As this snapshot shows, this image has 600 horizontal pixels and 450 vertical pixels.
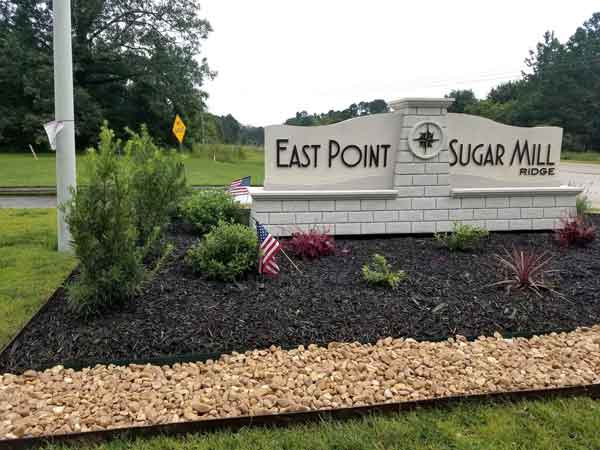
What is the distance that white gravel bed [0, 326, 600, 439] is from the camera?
2.64 m

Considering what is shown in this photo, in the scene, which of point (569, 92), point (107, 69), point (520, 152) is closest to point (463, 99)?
point (569, 92)

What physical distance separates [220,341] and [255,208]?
9.67ft

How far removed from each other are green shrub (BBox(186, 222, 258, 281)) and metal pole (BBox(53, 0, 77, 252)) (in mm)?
1792

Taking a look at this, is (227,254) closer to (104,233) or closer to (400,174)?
(104,233)

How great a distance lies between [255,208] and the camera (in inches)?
244

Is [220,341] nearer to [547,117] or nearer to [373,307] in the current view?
[373,307]

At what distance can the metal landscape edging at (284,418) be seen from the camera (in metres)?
2.42

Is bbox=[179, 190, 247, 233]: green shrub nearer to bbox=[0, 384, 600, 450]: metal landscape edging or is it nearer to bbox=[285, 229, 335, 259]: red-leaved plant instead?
bbox=[285, 229, 335, 259]: red-leaved plant

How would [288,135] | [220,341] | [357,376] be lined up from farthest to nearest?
[288,135]
[220,341]
[357,376]

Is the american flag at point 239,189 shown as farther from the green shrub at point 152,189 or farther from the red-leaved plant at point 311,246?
the red-leaved plant at point 311,246

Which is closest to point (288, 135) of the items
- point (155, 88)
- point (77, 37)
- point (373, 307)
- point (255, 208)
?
point (255, 208)

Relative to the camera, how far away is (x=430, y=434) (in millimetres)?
2535

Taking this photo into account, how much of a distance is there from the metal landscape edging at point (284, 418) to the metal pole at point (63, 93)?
11.0 ft

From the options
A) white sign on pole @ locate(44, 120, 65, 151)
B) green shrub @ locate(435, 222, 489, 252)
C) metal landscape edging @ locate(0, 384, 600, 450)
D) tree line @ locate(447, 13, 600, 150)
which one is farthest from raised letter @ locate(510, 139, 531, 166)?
tree line @ locate(447, 13, 600, 150)
